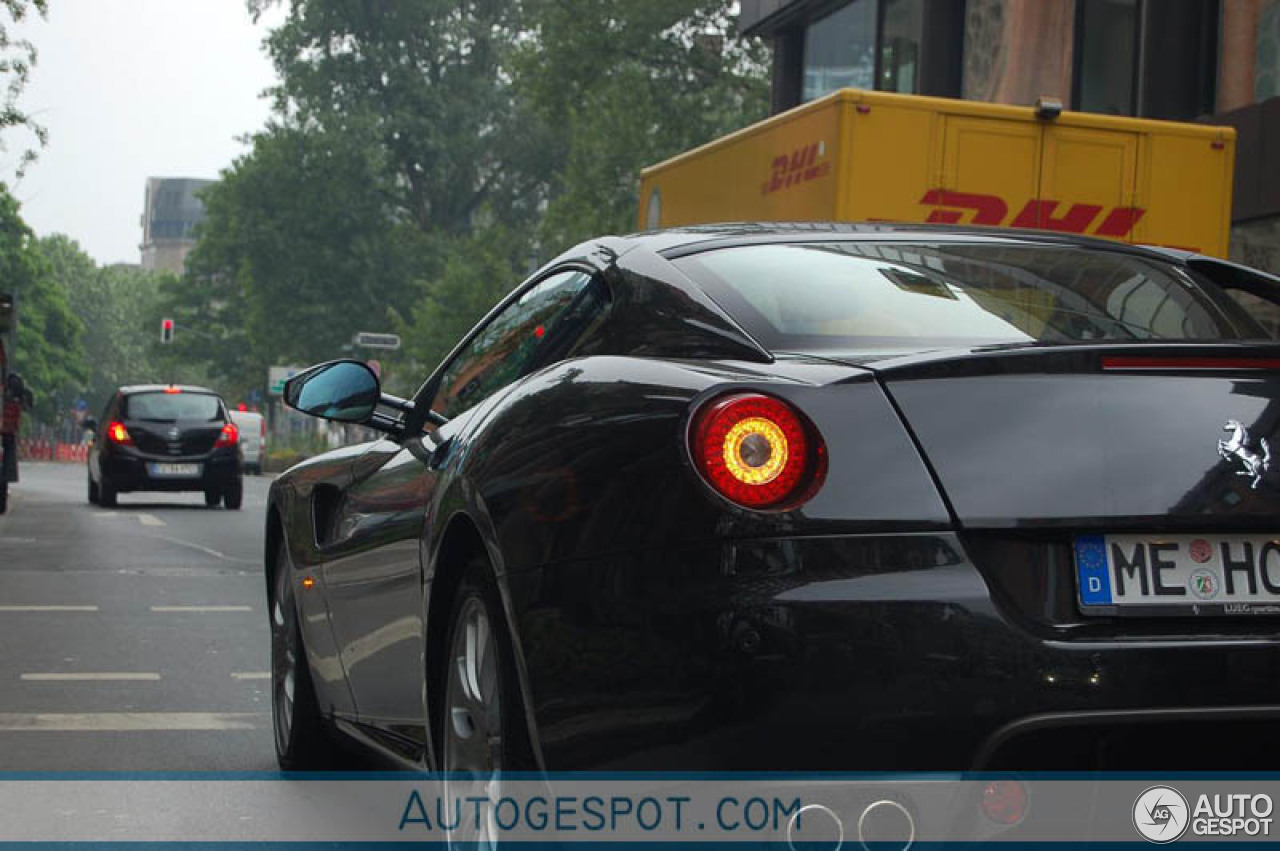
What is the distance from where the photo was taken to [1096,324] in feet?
12.9

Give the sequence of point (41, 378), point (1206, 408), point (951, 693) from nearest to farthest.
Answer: point (951, 693) < point (1206, 408) < point (41, 378)

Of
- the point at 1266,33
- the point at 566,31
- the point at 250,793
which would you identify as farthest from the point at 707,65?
the point at 250,793

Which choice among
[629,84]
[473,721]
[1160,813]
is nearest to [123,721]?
[473,721]

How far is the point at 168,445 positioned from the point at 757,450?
2510cm

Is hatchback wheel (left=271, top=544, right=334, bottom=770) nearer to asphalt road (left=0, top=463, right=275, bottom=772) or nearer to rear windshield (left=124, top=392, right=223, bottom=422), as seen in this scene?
asphalt road (left=0, top=463, right=275, bottom=772)

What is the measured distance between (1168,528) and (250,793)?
10.8 feet

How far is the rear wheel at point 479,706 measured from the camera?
375 centimetres

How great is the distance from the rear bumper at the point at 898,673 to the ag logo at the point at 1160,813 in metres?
0.07

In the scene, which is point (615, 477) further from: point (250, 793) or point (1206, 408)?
point (250, 793)

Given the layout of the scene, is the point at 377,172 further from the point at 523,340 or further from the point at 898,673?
the point at 898,673

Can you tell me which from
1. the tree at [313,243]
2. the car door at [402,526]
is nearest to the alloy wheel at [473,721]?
the car door at [402,526]

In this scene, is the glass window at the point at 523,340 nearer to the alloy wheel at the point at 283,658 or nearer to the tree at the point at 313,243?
the alloy wheel at the point at 283,658

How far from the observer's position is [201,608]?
12.0 metres

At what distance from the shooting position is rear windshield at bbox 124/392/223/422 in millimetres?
27938
